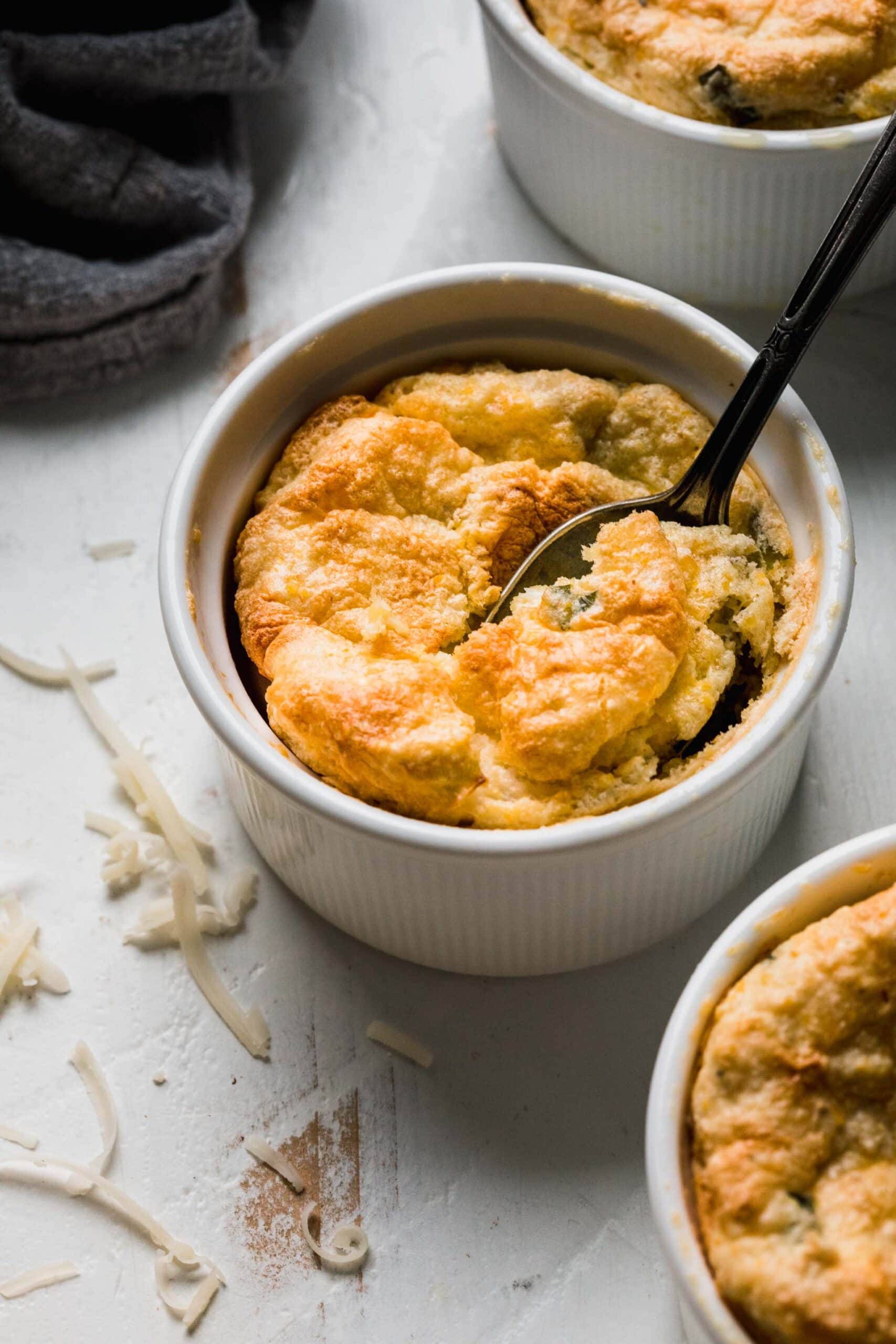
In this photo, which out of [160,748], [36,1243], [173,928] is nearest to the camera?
[36,1243]

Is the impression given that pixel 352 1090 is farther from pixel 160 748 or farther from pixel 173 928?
pixel 160 748

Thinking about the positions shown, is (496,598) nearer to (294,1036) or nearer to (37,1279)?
(294,1036)

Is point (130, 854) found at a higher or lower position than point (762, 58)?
lower

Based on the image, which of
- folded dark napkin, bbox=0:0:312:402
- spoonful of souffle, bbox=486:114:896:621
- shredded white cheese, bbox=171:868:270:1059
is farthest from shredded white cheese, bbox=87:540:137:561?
spoonful of souffle, bbox=486:114:896:621

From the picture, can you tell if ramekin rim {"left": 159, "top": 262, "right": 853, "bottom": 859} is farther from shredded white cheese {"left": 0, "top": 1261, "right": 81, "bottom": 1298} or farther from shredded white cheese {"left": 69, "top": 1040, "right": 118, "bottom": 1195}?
shredded white cheese {"left": 0, "top": 1261, "right": 81, "bottom": 1298}

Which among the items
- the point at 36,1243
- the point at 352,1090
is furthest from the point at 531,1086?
the point at 36,1243

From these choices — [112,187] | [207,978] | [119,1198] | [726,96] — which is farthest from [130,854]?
[726,96]
